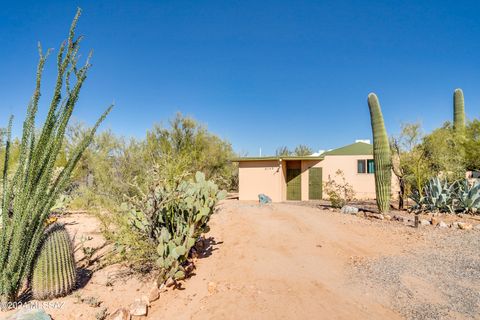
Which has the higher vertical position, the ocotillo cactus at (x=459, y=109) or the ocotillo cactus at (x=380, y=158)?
the ocotillo cactus at (x=459, y=109)

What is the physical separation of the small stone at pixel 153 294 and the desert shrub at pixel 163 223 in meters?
0.20

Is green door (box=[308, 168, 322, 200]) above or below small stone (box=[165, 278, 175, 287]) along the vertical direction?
above

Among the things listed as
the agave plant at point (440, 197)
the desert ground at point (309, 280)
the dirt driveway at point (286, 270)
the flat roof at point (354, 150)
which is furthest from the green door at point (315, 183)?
the desert ground at point (309, 280)

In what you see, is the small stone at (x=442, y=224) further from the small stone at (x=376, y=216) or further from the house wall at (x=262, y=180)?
the house wall at (x=262, y=180)

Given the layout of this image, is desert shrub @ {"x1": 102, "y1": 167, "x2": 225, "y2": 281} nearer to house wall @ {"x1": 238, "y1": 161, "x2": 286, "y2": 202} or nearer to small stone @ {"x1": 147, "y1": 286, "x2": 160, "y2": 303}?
small stone @ {"x1": 147, "y1": 286, "x2": 160, "y2": 303}

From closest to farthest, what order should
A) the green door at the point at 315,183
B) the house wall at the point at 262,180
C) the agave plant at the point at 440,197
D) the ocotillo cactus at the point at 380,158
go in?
the agave plant at the point at 440,197 < the ocotillo cactus at the point at 380,158 < the house wall at the point at 262,180 < the green door at the point at 315,183

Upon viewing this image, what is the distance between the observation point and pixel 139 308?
3467mm

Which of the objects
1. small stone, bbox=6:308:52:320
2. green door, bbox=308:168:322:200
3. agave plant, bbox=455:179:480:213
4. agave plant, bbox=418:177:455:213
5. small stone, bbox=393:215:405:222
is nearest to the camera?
small stone, bbox=6:308:52:320

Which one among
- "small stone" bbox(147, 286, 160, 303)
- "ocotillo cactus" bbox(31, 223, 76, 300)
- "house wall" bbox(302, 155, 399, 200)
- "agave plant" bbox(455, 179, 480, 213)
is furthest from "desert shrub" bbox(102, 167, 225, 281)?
"house wall" bbox(302, 155, 399, 200)

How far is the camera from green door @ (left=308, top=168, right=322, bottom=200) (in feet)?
53.6

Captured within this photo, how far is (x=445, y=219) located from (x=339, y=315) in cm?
726

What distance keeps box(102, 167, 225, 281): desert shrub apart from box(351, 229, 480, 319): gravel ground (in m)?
2.60

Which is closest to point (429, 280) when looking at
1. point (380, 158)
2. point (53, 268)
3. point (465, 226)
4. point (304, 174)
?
point (465, 226)

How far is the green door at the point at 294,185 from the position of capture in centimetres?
1648
